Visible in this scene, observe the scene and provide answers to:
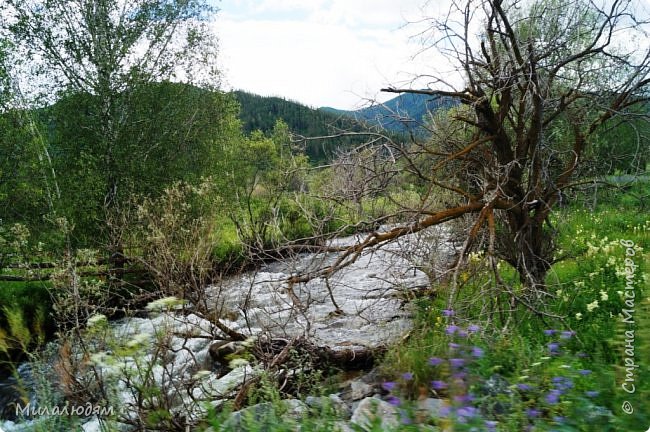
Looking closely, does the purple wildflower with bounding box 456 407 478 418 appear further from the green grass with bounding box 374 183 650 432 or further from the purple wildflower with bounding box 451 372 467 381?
the purple wildflower with bounding box 451 372 467 381

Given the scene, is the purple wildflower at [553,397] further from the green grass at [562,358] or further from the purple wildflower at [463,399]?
the purple wildflower at [463,399]

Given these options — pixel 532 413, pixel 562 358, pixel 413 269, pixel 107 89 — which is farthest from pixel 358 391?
pixel 107 89

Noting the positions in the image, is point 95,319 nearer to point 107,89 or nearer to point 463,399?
point 463,399

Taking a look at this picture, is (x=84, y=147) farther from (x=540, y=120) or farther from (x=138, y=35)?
(x=540, y=120)

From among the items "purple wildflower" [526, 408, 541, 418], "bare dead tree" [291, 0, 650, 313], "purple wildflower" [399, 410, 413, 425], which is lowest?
"purple wildflower" [399, 410, 413, 425]

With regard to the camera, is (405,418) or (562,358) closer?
(405,418)

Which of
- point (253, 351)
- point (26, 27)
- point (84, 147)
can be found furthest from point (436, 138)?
point (26, 27)

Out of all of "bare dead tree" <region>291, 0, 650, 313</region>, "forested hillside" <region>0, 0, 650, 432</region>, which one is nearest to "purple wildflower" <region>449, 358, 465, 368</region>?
"forested hillside" <region>0, 0, 650, 432</region>

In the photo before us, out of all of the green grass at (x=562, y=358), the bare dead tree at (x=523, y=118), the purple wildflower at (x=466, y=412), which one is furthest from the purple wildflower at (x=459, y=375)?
the bare dead tree at (x=523, y=118)

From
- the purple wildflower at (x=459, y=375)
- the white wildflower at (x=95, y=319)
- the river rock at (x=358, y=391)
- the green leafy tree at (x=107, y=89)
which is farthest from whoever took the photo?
the green leafy tree at (x=107, y=89)

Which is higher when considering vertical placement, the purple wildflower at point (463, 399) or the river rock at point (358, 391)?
the purple wildflower at point (463, 399)

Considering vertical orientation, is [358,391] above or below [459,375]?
below

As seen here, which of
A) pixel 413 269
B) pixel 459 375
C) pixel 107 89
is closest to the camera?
pixel 459 375

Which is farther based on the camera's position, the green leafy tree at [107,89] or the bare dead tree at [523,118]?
the green leafy tree at [107,89]
